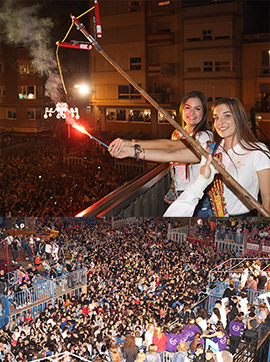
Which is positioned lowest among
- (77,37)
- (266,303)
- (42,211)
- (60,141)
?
(266,303)

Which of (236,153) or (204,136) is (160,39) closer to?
(204,136)

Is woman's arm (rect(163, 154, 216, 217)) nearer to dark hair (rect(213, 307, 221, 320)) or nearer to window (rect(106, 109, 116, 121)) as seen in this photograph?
window (rect(106, 109, 116, 121))

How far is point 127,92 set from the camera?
1667 mm

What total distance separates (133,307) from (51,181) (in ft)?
2.33

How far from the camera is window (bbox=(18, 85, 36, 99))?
1798mm

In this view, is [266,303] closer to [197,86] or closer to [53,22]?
[197,86]

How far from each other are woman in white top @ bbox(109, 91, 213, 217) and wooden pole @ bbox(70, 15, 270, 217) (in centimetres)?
4

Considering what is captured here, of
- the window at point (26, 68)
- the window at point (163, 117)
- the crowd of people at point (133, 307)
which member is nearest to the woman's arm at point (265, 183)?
the window at point (163, 117)

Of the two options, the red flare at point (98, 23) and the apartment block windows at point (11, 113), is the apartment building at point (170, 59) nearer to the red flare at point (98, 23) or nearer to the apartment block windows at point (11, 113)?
the red flare at point (98, 23)

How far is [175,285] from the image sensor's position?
206 cm

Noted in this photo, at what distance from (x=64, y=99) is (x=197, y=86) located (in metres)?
0.55

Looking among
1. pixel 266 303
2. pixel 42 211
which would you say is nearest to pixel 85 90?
pixel 42 211

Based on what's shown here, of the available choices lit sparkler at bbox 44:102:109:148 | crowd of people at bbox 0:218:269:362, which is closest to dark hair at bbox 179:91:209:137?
lit sparkler at bbox 44:102:109:148

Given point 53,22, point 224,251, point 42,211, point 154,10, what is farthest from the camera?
point 224,251
